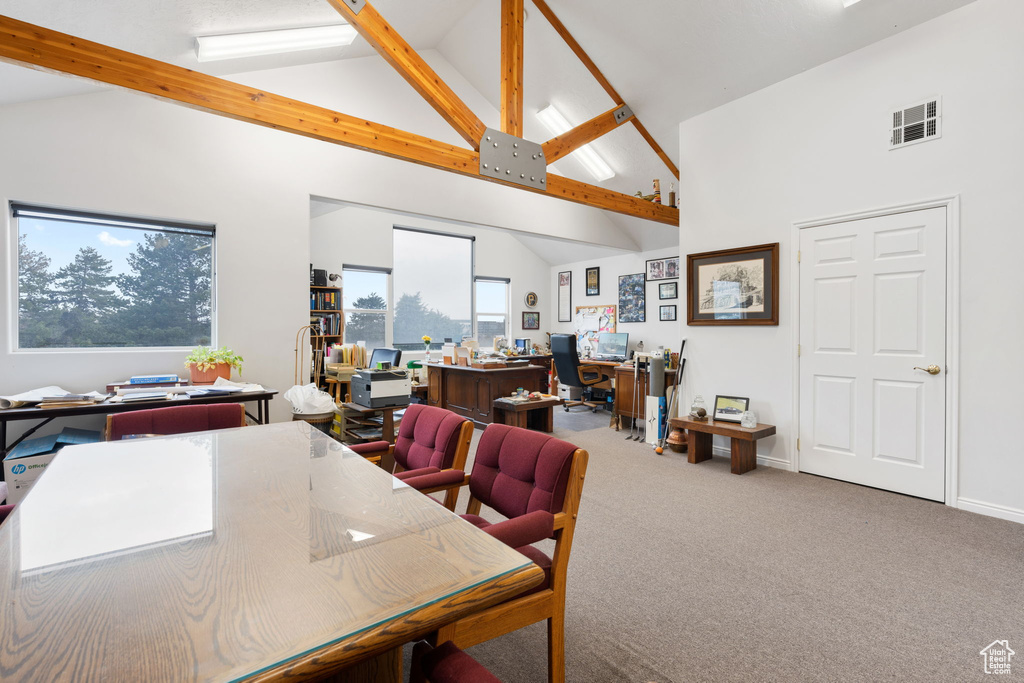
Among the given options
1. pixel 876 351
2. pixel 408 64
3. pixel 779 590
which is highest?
pixel 408 64

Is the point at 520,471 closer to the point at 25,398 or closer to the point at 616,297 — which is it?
the point at 25,398

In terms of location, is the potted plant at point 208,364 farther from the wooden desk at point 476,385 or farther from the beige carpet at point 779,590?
the beige carpet at point 779,590

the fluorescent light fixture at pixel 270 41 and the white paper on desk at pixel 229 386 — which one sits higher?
the fluorescent light fixture at pixel 270 41

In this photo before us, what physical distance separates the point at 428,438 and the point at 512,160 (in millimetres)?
2875

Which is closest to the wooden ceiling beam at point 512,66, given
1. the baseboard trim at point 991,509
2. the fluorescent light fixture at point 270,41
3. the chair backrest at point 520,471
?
the fluorescent light fixture at point 270,41

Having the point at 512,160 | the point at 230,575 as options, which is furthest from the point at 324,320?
the point at 230,575

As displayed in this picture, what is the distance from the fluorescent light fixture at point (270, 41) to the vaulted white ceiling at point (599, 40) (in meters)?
0.07

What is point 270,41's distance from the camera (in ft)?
12.0

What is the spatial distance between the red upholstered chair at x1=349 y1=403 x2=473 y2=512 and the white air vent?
12.8 feet

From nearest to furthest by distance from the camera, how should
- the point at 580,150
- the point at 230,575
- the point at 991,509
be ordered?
1. the point at 230,575
2. the point at 991,509
3. the point at 580,150

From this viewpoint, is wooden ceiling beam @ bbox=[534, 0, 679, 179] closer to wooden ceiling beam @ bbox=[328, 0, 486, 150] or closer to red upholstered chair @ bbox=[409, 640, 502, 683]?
wooden ceiling beam @ bbox=[328, 0, 486, 150]

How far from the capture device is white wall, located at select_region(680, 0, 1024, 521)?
3062 millimetres

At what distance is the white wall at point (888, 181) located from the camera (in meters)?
3.06

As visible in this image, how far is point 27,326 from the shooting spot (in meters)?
3.47
